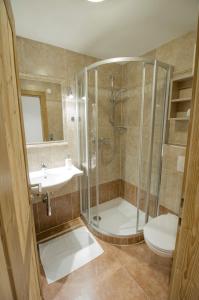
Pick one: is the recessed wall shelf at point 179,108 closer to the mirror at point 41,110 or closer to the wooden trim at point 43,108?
the mirror at point 41,110

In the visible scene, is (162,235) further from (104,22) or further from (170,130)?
(104,22)

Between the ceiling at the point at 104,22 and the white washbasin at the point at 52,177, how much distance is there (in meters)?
1.59

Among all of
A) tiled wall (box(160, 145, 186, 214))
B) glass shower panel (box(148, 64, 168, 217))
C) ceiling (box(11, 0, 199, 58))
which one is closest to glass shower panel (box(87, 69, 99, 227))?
ceiling (box(11, 0, 199, 58))

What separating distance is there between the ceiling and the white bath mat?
249 centimetres

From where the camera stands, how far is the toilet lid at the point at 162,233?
1.29m

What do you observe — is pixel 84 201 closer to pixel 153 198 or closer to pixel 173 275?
pixel 153 198

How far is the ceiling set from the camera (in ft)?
4.03

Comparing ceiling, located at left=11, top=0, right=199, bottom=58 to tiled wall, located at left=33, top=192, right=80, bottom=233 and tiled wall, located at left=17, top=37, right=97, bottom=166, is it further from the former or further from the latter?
tiled wall, located at left=33, top=192, right=80, bottom=233

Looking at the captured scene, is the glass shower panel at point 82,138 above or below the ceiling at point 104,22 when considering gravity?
below

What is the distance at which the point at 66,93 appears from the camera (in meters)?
1.99

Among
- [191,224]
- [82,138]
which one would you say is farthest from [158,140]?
[191,224]

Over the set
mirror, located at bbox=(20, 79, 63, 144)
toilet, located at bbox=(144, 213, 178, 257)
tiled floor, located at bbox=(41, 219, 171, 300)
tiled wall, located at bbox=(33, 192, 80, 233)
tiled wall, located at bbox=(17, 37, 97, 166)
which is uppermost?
tiled wall, located at bbox=(17, 37, 97, 166)

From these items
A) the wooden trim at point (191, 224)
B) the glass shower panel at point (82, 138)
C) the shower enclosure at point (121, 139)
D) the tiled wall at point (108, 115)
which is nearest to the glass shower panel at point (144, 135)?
the shower enclosure at point (121, 139)

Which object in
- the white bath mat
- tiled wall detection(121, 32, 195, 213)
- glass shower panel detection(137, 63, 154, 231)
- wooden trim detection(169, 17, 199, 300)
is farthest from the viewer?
glass shower panel detection(137, 63, 154, 231)
